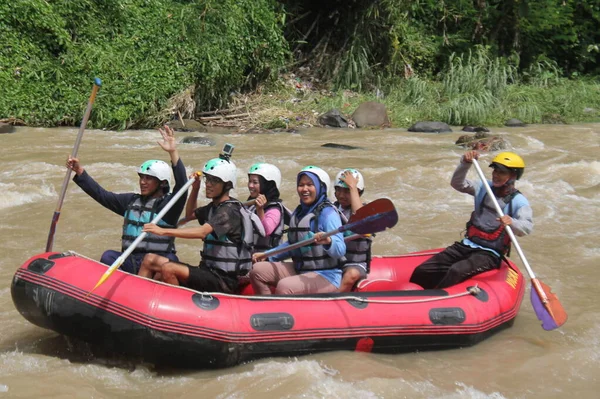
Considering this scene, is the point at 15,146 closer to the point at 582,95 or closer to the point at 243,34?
the point at 243,34

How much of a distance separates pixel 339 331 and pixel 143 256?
1109 millimetres

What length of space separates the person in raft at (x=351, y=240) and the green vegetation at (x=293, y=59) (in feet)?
24.8

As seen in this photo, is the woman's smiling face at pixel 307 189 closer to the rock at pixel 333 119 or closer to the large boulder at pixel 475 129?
the rock at pixel 333 119

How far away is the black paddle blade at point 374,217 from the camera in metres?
3.97

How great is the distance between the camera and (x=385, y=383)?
360cm

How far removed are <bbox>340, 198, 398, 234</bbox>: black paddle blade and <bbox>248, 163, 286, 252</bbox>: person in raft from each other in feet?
1.70

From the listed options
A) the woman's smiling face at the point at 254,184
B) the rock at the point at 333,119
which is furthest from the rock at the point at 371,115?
→ the woman's smiling face at the point at 254,184

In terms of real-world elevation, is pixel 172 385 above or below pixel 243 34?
below

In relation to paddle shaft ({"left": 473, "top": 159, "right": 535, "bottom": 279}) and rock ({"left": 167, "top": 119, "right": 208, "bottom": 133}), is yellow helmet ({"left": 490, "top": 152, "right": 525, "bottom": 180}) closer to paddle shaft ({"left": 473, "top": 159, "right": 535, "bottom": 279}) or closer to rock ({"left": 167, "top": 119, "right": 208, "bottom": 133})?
paddle shaft ({"left": 473, "top": 159, "right": 535, "bottom": 279})

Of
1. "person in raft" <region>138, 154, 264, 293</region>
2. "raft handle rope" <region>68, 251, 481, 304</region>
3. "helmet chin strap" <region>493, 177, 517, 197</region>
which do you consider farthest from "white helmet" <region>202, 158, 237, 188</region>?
"helmet chin strap" <region>493, 177, 517, 197</region>

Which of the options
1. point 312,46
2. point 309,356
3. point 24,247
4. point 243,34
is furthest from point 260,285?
point 312,46

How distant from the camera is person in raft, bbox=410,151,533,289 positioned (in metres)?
4.48

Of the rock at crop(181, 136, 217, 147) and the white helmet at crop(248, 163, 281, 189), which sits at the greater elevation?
the white helmet at crop(248, 163, 281, 189)

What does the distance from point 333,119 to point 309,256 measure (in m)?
8.38
